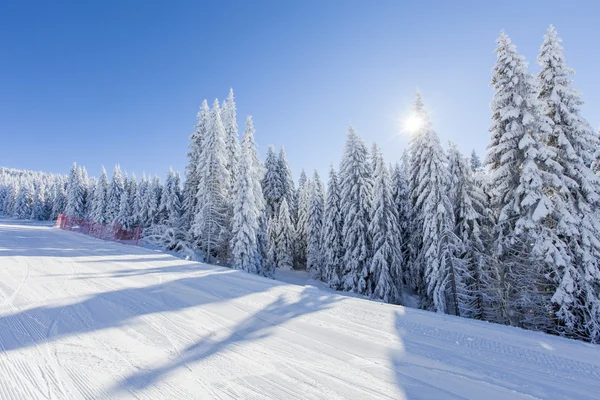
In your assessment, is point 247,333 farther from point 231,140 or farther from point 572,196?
point 231,140

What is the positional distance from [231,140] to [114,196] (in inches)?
1342

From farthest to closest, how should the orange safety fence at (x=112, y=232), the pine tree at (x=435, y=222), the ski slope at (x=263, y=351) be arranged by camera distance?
the orange safety fence at (x=112, y=232) → the pine tree at (x=435, y=222) → the ski slope at (x=263, y=351)

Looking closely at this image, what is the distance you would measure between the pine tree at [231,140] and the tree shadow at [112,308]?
1968 cm

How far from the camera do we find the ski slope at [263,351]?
9.39 feet

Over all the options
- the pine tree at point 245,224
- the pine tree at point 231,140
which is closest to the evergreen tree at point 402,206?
the pine tree at point 245,224

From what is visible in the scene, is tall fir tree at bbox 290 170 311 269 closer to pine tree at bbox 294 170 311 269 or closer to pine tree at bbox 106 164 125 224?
pine tree at bbox 294 170 311 269

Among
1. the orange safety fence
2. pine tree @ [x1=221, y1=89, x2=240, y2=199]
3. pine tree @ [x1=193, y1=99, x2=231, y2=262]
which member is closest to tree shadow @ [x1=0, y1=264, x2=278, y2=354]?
pine tree @ [x1=193, y1=99, x2=231, y2=262]

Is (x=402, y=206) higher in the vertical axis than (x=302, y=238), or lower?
higher

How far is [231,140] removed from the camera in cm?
2727

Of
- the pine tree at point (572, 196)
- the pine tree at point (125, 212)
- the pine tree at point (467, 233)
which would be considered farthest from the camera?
the pine tree at point (125, 212)

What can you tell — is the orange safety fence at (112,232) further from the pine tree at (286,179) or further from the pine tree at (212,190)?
the pine tree at (286,179)

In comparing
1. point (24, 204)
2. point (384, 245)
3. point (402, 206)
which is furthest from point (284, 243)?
point (24, 204)

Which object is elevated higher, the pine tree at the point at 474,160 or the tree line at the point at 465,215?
the pine tree at the point at 474,160

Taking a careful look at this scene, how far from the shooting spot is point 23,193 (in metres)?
80.3
